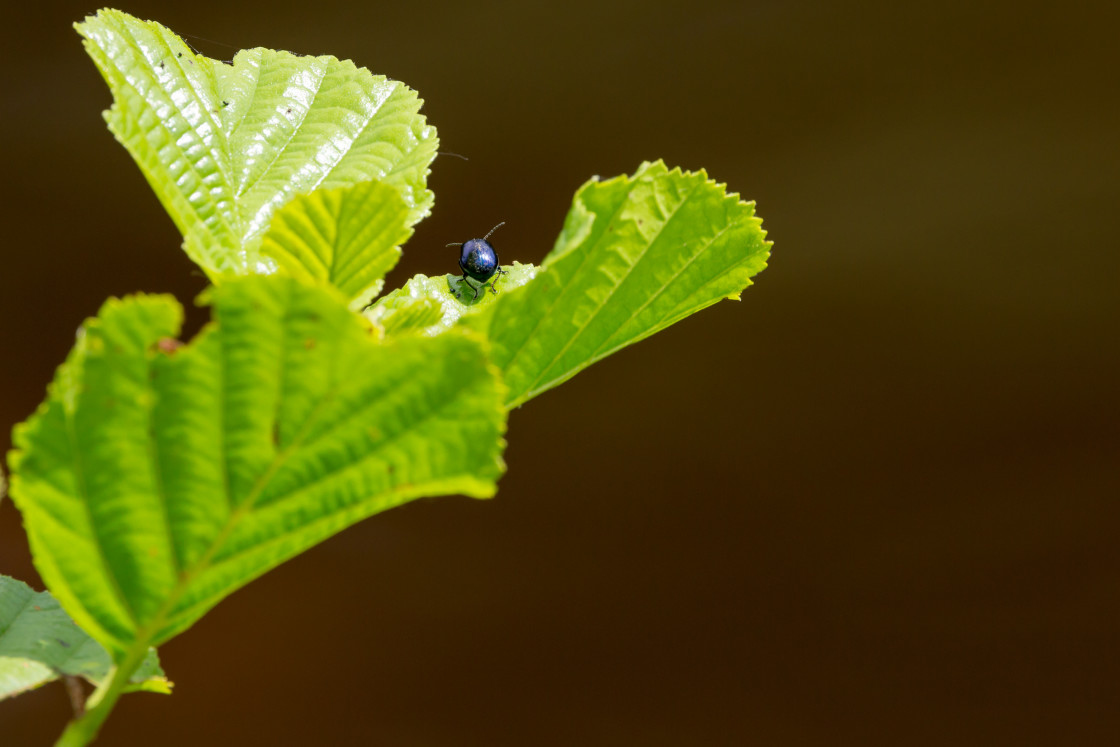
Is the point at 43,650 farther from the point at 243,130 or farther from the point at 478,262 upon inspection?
the point at 478,262

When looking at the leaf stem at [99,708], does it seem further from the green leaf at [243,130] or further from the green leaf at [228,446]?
the green leaf at [243,130]

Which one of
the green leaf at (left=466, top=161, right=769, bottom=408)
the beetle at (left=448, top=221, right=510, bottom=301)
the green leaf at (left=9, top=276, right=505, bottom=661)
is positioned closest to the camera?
the green leaf at (left=9, top=276, right=505, bottom=661)

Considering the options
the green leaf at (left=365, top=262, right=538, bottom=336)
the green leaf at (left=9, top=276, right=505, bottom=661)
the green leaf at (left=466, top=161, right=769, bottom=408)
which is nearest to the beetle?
the green leaf at (left=365, top=262, right=538, bottom=336)

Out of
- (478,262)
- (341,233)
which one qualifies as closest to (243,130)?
(341,233)

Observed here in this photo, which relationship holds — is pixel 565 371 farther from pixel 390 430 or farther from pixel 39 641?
pixel 39 641

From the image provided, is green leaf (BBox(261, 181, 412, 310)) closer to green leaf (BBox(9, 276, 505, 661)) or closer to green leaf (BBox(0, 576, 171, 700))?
green leaf (BBox(9, 276, 505, 661))
